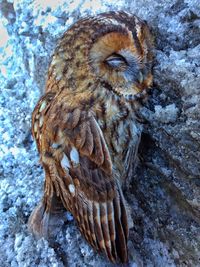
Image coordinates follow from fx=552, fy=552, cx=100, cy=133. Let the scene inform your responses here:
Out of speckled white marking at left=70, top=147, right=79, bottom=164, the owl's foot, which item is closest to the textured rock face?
the owl's foot

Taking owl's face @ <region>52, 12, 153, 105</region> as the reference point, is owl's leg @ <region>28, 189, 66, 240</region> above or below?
below

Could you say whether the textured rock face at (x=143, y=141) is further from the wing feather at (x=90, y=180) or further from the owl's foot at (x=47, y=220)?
the wing feather at (x=90, y=180)

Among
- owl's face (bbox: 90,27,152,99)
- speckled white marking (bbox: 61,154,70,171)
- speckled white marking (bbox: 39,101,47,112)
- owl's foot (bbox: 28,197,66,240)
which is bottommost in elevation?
owl's foot (bbox: 28,197,66,240)

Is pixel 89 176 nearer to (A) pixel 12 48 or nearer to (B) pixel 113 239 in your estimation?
(B) pixel 113 239

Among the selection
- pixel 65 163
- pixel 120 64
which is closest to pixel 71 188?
pixel 65 163

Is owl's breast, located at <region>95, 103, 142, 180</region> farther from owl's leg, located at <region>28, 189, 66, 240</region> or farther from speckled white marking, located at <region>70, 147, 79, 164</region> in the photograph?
owl's leg, located at <region>28, 189, 66, 240</region>

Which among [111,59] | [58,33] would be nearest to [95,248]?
[111,59]

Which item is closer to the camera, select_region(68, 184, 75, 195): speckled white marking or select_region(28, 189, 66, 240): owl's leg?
select_region(68, 184, 75, 195): speckled white marking

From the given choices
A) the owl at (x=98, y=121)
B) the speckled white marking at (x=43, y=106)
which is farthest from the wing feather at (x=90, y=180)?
the speckled white marking at (x=43, y=106)
